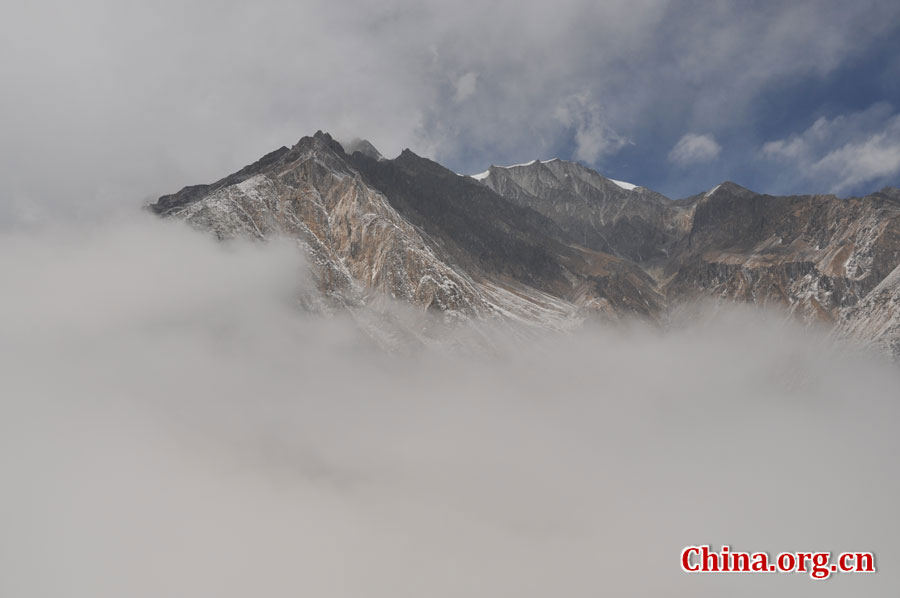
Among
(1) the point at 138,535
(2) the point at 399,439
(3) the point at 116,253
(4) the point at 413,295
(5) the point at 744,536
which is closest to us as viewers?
(1) the point at 138,535

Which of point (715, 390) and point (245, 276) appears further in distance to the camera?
point (715, 390)

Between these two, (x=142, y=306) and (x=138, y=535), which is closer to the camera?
(x=138, y=535)

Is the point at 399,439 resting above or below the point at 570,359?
below

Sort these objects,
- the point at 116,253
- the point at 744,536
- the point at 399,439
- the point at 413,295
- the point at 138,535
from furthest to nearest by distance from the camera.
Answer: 1. the point at 116,253
2. the point at 399,439
3. the point at 413,295
4. the point at 744,536
5. the point at 138,535

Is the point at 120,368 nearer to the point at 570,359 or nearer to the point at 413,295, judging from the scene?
the point at 413,295

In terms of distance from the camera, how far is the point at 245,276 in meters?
134

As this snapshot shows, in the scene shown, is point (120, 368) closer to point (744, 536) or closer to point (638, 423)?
point (638, 423)

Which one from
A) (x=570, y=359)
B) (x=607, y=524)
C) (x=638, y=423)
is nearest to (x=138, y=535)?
(x=607, y=524)

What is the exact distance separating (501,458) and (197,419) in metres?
94.9

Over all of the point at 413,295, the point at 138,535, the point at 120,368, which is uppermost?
the point at 413,295

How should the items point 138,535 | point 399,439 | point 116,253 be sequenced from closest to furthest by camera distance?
point 138,535
point 399,439
point 116,253

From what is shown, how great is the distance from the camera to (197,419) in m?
142

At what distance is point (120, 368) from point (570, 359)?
144513mm

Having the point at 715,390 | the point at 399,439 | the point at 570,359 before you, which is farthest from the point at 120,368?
the point at 715,390
